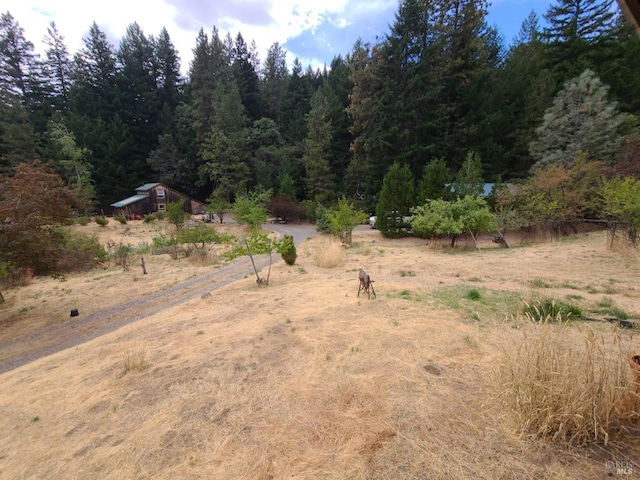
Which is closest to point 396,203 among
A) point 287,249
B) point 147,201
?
point 287,249

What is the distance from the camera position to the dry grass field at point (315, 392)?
215 centimetres

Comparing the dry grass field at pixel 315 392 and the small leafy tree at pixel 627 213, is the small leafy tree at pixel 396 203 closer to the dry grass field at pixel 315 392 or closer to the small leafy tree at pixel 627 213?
the small leafy tree at pixel 627 213

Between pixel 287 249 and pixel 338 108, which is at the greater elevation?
pixel 338 108

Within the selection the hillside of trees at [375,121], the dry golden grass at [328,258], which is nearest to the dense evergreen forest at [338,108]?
the hillside of trees at [375,121]

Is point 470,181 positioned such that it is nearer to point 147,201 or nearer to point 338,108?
point 338,108

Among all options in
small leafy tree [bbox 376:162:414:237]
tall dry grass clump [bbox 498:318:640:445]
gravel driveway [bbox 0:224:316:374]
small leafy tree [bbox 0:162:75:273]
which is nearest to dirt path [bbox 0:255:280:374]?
gravel driveway [bbox 0:224:316:374]

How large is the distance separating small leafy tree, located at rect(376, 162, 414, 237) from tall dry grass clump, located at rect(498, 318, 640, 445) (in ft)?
54.2

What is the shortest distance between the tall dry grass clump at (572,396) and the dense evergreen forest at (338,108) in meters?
16.7

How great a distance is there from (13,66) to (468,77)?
189 feet

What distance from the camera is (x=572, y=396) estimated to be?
210cm

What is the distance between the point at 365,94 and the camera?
28.2 m

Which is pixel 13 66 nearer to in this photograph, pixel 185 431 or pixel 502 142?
pixel 185 431

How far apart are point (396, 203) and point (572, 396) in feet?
56.9

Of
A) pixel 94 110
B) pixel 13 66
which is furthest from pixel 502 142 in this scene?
pixel 13 66
